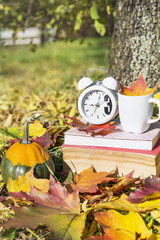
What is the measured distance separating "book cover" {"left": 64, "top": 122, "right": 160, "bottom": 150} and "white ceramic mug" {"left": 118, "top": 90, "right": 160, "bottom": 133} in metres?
0.05

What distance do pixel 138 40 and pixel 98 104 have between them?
960 mm

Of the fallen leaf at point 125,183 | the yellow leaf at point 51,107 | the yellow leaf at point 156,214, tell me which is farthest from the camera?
the yellow leaf at point 51,107

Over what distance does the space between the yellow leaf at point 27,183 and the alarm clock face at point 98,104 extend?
49cm

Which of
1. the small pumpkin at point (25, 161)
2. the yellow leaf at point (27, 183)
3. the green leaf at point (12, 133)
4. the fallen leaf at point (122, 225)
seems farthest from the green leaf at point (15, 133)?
the fallen leaf at point (122, 225)

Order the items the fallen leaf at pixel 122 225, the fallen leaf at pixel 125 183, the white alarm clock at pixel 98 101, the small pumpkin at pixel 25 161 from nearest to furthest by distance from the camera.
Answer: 1. the fallen leaf at pixel 122 225
2. the fallen leaf at pixel 125 183
3. the small pumpkin at pixel 25 161
4. the white alarm clock at pixel 98 101

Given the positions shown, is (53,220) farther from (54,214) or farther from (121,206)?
(121,206)

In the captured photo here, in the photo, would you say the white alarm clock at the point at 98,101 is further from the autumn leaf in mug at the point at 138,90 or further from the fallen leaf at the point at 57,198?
the fallen leaf at the point at 57,198

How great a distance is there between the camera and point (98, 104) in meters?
1.91

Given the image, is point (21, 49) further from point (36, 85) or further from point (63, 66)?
point (36, 85)

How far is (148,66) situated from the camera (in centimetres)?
261

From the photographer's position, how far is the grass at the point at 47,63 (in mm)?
5327

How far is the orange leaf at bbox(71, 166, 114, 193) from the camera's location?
5.35ft

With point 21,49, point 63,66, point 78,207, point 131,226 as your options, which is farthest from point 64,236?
point 21,49

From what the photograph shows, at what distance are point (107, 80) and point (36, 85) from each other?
306cm
